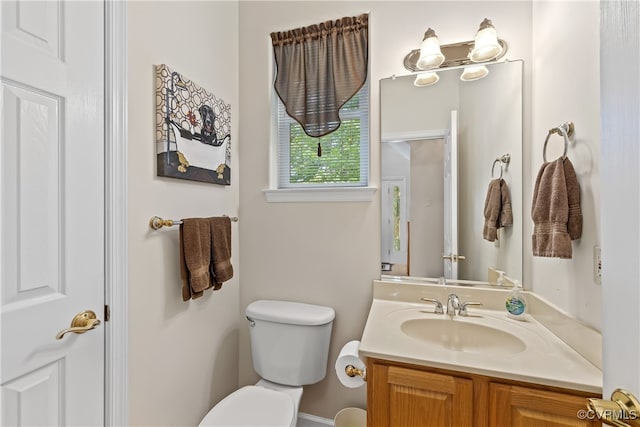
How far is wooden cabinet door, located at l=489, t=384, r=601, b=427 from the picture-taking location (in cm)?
83

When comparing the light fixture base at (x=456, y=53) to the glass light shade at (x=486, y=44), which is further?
the light fixture base at (x=456, y=53)

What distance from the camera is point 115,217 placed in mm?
1049

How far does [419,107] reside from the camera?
1516 mm

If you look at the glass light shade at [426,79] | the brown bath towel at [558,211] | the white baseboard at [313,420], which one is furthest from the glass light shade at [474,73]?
the white baseboard at [313,420]

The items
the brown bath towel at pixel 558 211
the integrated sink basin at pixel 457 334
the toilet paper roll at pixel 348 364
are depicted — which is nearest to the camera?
the brown bath towel at pixel 558 211

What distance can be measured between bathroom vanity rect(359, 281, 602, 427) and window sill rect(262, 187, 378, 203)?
666 millimetres

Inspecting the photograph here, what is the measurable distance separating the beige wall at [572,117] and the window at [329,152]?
79cm

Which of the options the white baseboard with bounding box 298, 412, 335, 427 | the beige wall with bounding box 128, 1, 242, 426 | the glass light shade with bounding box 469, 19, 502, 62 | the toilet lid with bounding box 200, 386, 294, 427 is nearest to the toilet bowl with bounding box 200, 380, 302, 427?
the toilet lid with bounding box 200, 386, 294, 427

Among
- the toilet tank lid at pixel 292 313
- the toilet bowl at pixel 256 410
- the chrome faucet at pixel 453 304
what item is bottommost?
the toilet bowl at pixel 256 410

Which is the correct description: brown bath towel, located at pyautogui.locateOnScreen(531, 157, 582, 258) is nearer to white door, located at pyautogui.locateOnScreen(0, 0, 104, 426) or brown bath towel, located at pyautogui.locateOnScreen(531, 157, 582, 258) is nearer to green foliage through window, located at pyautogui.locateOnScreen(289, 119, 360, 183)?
green foliage through window, located at pyautogui.locateOnScreen(289, 119, 360, 183)

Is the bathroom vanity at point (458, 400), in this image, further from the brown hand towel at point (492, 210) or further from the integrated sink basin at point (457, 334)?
the brown hand towel at point (492, 210)

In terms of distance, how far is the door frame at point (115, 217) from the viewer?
104cm

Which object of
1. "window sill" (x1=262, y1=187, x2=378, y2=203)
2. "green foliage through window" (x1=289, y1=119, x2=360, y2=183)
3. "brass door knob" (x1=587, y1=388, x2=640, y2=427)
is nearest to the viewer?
"brass door knob" (x1=587, y1=388, x2=640, y2=427)

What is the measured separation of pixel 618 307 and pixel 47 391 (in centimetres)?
138
